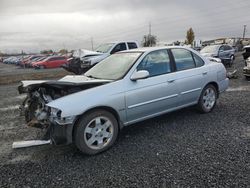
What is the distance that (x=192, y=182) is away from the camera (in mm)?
2688

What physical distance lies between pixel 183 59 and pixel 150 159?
2.44 m

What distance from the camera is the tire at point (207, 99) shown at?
5.02 metres

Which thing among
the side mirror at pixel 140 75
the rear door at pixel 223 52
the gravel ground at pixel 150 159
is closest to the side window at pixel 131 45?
the rear door at pixel 223 52

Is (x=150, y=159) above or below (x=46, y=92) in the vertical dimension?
below

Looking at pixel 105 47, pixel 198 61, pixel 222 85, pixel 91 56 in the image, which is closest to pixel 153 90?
pixel 198 61

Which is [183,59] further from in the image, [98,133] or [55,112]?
[55,112]

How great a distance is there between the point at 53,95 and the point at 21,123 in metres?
2.01

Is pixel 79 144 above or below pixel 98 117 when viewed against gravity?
below

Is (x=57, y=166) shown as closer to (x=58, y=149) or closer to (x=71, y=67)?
(x=58, y=149)

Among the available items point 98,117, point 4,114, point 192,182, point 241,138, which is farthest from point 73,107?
point 4,114

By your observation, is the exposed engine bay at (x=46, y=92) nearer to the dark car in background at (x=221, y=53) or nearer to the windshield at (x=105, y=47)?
the windshield at (x=105, y=47)

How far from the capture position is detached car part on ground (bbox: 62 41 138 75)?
10.8 meters

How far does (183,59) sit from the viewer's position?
4.75m

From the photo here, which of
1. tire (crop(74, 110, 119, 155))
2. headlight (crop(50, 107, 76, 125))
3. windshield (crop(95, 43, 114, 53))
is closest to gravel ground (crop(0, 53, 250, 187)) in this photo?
tire (crop(74, 110, 119, 155))
